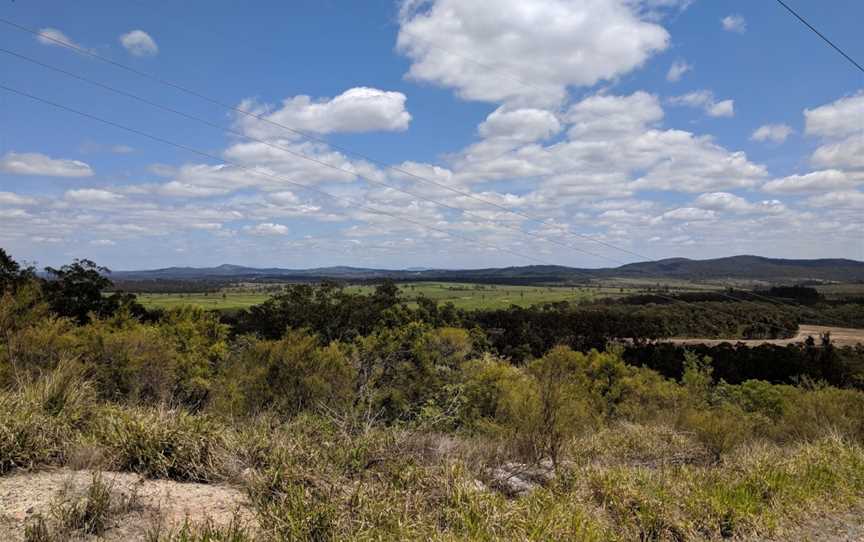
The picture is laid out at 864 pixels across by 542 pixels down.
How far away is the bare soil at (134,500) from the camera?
15.0 ft

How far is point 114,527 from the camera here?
463 cm

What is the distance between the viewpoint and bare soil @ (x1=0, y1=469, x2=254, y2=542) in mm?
4578

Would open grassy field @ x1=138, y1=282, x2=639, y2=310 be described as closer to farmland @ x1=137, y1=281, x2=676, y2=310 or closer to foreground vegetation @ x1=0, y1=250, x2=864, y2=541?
farmland @ x1=137, y1=281, x2=676, y2=310

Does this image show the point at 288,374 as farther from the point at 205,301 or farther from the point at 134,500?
the point at 205,301

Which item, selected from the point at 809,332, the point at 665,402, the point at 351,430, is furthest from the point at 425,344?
the point at 809,332

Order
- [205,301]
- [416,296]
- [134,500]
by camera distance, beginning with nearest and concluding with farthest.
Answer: [134,500] → [416,296] → [205,301]

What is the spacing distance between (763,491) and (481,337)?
129 feet

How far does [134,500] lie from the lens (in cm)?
495

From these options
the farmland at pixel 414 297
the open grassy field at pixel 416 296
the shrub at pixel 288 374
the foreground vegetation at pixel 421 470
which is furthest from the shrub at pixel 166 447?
the open grassy field at pixel 416 296

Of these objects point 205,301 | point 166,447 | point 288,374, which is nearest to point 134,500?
point 166,447

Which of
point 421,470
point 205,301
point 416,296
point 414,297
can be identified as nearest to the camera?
point 421,470

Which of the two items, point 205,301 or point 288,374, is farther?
point 205,301

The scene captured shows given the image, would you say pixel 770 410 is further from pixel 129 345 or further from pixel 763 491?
pixel 129 345

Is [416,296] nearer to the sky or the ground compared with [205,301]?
nearer to the sky
